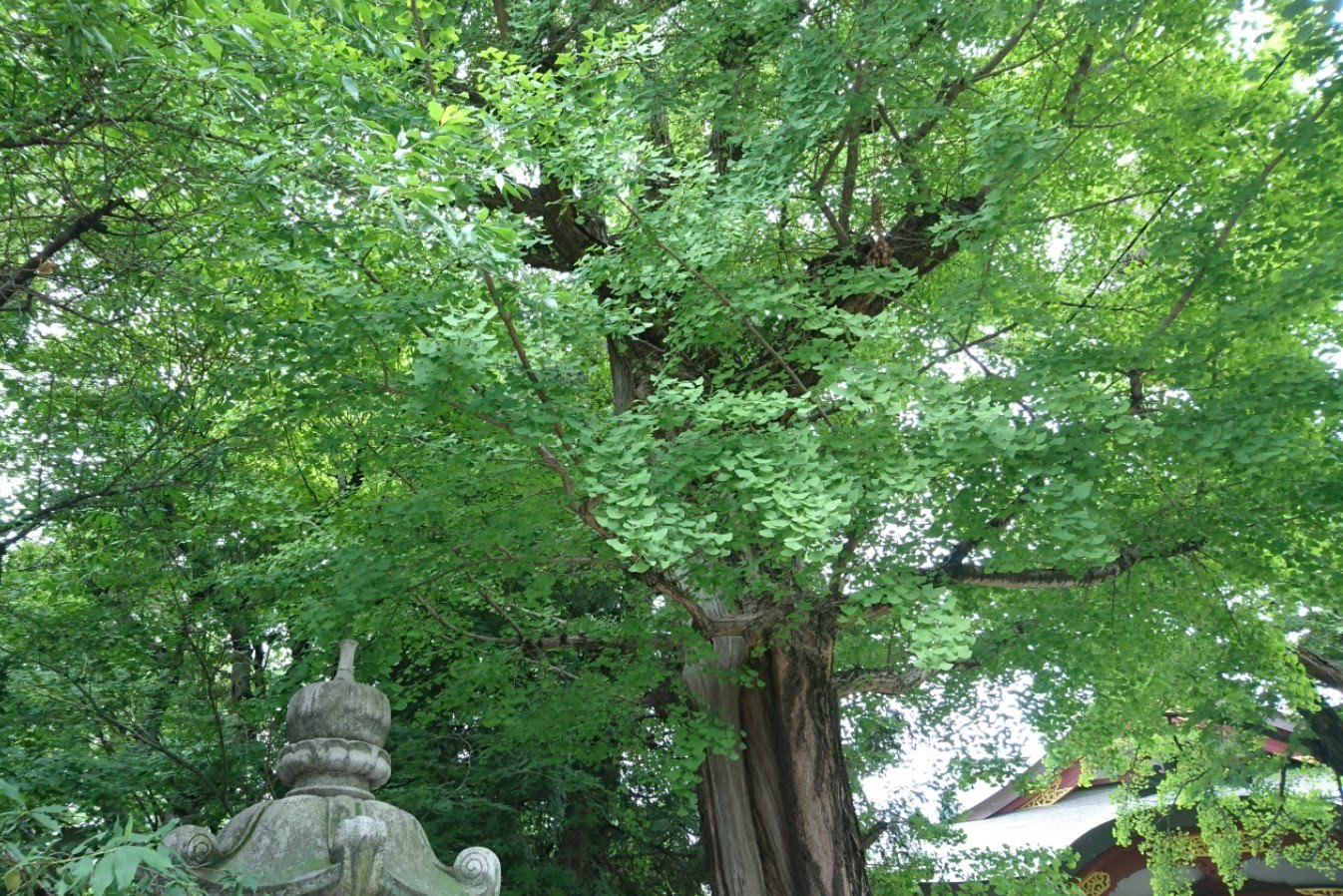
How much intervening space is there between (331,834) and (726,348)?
430cm

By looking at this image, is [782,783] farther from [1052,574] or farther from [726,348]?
[726,348]

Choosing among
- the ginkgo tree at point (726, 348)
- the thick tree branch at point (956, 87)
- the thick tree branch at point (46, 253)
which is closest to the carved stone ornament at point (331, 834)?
the ginkgo tree at point (726, 348)

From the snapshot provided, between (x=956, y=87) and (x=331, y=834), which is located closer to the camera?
(x=331, y=834)

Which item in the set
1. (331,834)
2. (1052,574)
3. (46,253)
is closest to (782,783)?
(1052,574)

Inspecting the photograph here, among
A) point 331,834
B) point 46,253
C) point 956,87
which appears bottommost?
point 331,834

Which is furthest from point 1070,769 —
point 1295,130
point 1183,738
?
point 1295,130

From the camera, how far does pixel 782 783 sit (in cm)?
770

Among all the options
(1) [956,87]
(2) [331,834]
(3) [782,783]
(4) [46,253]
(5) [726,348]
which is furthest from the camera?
(3) [782,783]

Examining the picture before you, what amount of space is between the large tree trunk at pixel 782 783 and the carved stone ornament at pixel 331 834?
153 inches

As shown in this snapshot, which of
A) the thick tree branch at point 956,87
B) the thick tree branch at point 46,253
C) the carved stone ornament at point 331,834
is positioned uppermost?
the thick tree branch at point 956,87

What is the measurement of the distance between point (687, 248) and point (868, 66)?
180 cm

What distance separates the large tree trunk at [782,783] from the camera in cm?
736

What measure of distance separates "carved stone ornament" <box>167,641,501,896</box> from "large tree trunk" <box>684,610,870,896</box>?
388cm

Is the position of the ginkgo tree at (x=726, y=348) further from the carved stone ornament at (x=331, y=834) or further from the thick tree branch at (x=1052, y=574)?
the carved stone ornament at (x=331, y=834)
